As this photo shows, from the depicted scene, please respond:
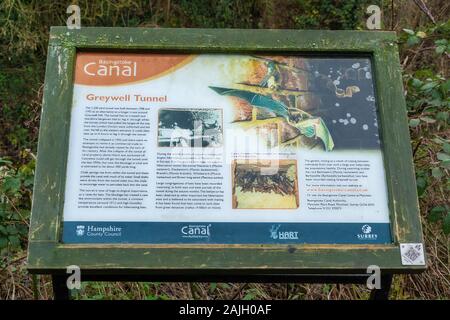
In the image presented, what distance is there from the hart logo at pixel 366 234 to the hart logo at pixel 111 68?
3.42 ft

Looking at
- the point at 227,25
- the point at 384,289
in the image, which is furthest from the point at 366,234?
the point at 227,25

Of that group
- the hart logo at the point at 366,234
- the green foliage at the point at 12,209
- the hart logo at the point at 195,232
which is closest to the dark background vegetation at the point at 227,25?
the green foliage at the point at 12,209

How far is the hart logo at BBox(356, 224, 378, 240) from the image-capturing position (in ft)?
6.17

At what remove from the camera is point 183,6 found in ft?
25.3

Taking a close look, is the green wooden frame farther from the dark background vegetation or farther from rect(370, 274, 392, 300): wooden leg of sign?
the dark background vegetation

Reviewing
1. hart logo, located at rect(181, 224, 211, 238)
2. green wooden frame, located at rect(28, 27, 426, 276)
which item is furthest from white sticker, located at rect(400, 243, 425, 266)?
hart logo, located at rect(181, 224, 211, 238)

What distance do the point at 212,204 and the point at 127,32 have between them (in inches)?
31.8

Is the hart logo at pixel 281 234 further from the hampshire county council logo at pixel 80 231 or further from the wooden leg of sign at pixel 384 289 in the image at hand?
the hampshire county council logo at pixel 80 231

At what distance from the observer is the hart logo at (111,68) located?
2.07m

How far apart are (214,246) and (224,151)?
358 millimetres

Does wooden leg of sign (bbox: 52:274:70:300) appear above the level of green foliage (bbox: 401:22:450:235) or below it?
below

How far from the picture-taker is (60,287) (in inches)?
75.9

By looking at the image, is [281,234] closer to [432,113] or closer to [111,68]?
Answer: [111,68]

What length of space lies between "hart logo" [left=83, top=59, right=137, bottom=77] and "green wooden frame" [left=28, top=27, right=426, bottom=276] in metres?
0.06
